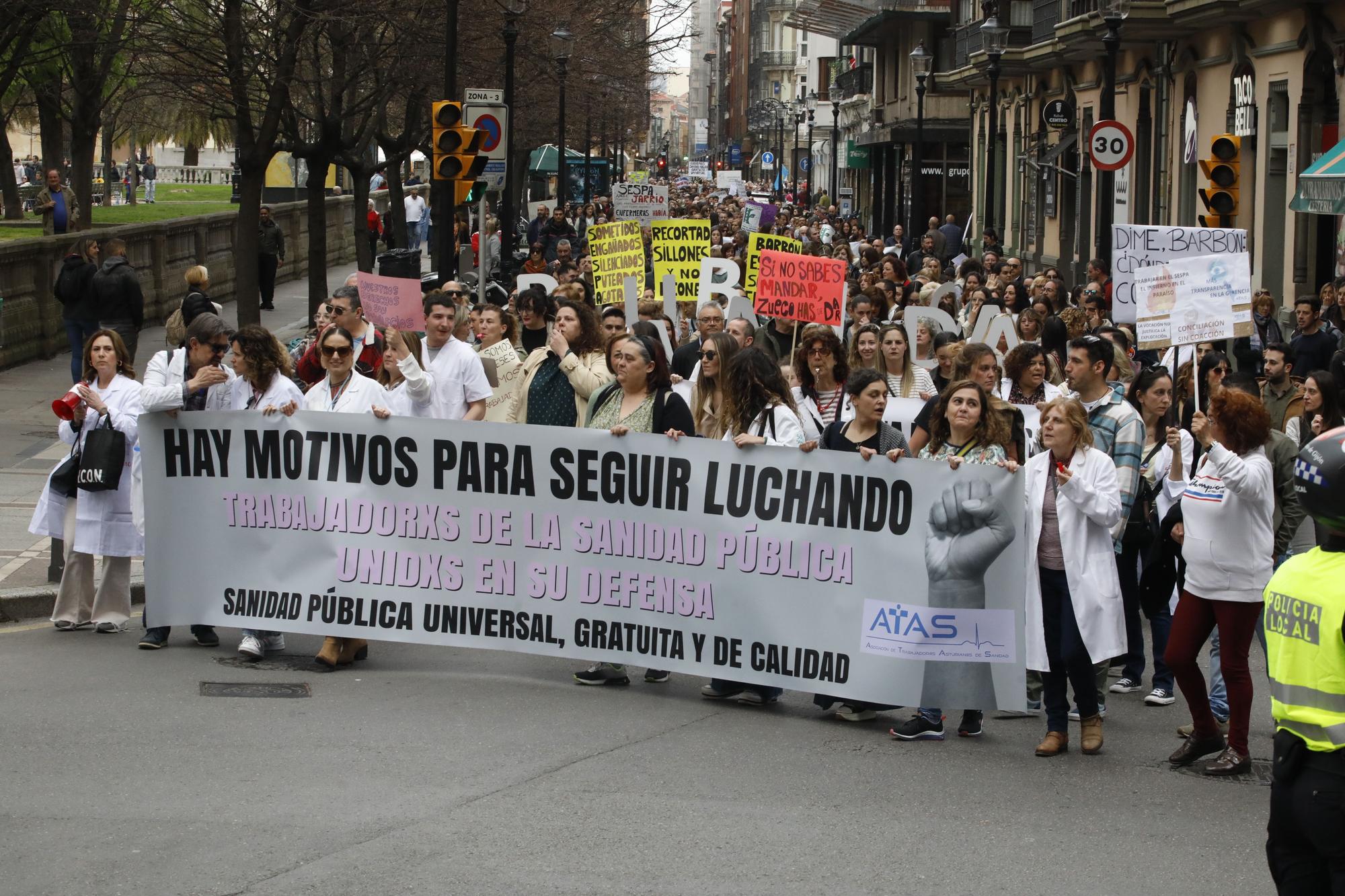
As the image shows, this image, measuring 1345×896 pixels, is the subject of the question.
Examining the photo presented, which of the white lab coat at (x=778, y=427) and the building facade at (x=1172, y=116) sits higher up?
the building facade at (x=1172, y=116)

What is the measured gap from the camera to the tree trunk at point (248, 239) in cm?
2108

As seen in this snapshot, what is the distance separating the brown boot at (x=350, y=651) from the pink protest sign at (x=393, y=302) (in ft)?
6.25

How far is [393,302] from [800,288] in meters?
4.30

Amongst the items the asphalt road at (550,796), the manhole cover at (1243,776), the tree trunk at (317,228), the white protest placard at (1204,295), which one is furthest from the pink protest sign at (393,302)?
the tree trunk at (317,228)

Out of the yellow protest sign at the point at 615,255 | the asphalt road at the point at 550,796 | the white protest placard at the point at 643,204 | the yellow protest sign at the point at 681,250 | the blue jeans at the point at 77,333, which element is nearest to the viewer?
the asphalt road at the point at 550,796

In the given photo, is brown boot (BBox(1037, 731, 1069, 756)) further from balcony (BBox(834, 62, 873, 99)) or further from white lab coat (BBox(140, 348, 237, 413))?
balcony (BBox(834, 62, 873, 99))

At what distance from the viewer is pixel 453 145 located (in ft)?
56.4

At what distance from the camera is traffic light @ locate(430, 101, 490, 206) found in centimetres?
1709

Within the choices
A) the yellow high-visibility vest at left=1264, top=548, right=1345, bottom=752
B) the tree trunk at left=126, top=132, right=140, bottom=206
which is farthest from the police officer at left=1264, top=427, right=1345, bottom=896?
the tree trunk at left=126, top=132, right=140, bottom=206

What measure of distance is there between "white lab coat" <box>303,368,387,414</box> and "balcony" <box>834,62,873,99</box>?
70.4 metres

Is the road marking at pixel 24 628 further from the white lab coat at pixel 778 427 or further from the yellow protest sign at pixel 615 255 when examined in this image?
the yellow protest sign at pixel 615 255

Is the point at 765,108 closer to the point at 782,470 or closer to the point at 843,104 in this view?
the point at 843,104

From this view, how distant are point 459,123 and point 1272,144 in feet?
45.8

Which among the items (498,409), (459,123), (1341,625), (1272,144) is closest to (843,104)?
(1272,144)
